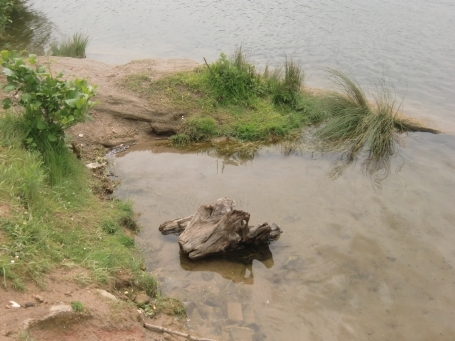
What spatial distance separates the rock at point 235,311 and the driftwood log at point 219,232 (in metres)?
0.68

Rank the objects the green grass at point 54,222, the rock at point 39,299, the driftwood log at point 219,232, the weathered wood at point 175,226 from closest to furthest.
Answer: the rock at point 39,299 < the green grass at point 54,222 < the driftwood log at point 219,232 < the weathered wood at point 175,226

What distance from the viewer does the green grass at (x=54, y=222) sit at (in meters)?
3.69

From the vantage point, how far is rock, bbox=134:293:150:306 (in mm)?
4129

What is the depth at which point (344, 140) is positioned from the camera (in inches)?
Answer: 292

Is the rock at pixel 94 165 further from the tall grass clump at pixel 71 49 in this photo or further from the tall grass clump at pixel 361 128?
the tall grass clump at pixel 71 49

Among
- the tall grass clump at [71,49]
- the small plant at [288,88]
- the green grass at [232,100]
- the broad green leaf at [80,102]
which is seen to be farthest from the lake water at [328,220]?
the broad green leaf at [80,102]

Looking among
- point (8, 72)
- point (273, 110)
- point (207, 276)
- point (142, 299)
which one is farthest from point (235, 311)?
point (273, 110)

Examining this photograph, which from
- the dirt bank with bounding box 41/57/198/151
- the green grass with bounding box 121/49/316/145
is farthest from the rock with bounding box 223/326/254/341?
the dirt bank with bounding box 41/57/198/151

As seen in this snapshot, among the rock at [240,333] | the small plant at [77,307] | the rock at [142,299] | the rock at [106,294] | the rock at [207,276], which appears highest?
the small plant at [77,307]

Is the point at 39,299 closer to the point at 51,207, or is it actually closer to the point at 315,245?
the point at 51,207

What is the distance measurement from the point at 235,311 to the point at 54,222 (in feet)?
6.19

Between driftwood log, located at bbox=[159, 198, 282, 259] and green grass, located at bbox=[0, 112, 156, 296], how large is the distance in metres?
0.59

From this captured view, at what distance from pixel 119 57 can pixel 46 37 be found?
2.60 metres

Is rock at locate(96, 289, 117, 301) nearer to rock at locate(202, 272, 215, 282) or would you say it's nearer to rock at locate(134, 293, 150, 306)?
rock at locate(134, 293, 150, 306)
